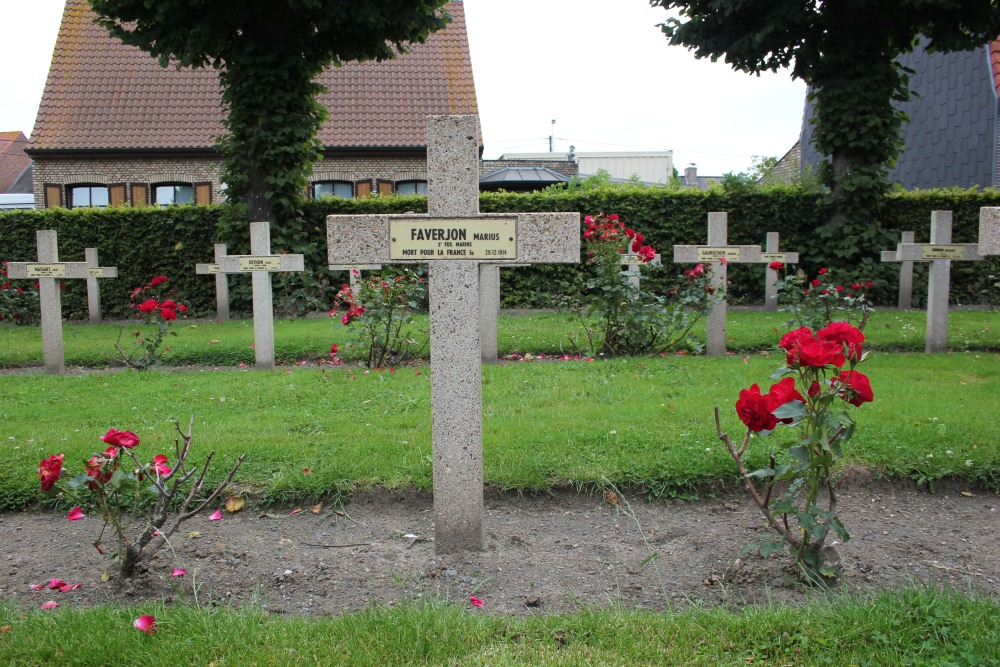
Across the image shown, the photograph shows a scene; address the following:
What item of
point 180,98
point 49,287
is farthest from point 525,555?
point 180,98

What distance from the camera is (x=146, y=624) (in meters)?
2.58

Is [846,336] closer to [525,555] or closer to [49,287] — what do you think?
[525,555]

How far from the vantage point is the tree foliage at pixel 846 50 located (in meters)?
13.0

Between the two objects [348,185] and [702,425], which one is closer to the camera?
[702,425]

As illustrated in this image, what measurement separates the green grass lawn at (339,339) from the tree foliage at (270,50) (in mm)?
3154

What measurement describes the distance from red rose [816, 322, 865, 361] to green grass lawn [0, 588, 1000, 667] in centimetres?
88

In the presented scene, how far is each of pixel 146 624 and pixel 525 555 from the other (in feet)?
5.15

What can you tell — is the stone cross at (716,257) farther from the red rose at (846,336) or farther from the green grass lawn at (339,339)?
the red rose at (846,336)

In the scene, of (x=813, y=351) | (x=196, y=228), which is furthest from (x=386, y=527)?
(x=196, y=228)

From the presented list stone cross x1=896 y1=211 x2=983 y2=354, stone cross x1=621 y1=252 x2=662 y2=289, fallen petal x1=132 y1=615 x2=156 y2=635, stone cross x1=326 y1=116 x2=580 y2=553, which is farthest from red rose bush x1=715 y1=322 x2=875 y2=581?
stone cross x1=896 y1=211 x2=983 y2=354

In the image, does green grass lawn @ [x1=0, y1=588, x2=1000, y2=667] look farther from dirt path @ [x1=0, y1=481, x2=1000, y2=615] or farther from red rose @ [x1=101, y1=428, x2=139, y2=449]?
red rose @ [x1=101, y1=428, x2=139, y2=449]

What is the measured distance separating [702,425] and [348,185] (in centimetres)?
1934

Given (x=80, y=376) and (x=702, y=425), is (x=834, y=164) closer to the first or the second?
(x=702, y=425)

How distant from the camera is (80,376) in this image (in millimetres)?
7707
